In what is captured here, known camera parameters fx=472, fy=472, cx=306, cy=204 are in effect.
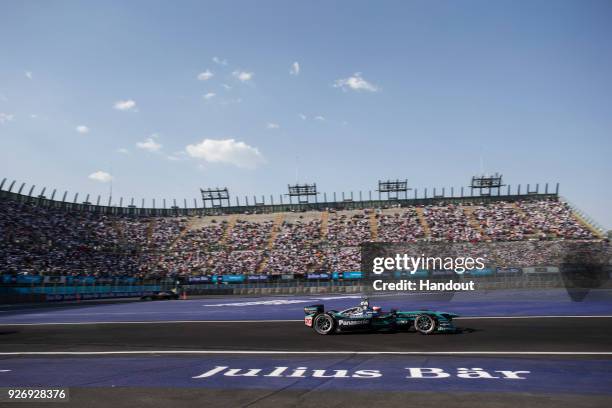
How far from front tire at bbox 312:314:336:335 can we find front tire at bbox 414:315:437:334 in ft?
10.3

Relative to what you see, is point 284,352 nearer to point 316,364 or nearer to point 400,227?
point 316,364

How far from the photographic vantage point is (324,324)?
18297mm

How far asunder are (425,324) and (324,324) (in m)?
3.80

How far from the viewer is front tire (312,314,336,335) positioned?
18109 millimetres

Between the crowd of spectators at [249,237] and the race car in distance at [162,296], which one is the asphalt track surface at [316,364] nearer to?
the race car in distance at [162,296]

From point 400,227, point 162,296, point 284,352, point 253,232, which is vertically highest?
point 400,227

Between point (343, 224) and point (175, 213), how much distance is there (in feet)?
104

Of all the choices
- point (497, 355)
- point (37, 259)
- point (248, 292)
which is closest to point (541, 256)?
point (248, 292)

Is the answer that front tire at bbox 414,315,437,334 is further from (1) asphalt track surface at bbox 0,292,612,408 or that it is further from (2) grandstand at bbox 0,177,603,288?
(2) grandstand at bbox 0,177,603,288

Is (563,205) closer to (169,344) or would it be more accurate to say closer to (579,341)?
(579,341)

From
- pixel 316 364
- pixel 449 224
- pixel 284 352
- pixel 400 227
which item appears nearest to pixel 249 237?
pixel 400 227

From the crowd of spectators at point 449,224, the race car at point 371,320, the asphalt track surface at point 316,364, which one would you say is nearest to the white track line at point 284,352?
the asphalt track surface at point 316,364

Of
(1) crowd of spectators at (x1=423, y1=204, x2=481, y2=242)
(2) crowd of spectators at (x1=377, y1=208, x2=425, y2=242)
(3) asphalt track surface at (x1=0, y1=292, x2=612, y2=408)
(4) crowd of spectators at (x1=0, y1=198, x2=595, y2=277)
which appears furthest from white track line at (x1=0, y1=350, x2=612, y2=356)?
(2) crowd of spectators at (x1=377, y1=208, x2=425, y2=242)

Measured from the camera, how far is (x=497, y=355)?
1268 cm
